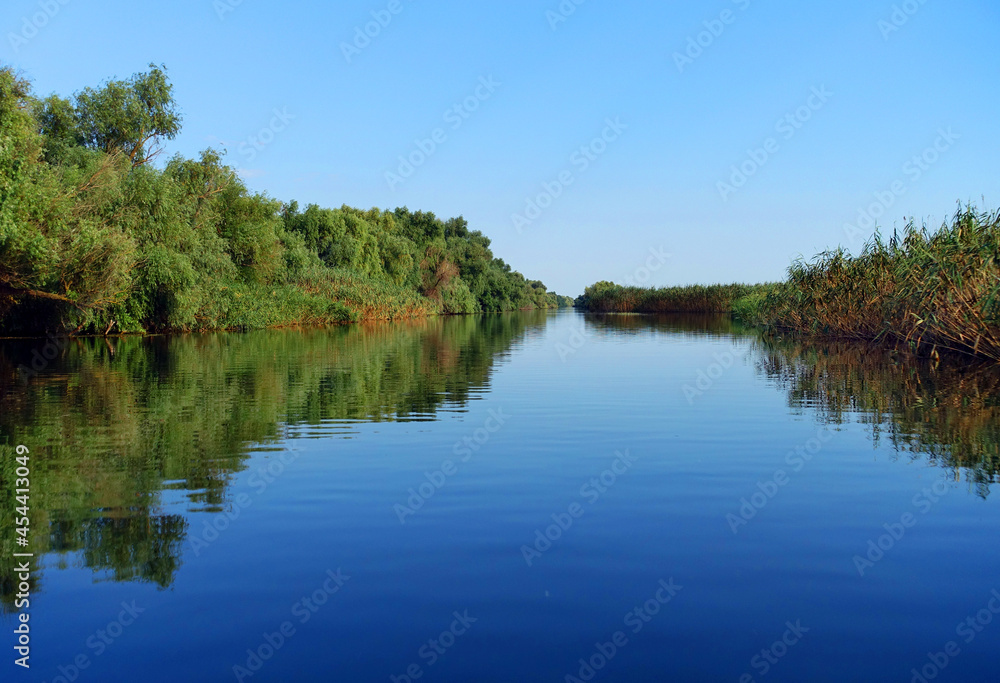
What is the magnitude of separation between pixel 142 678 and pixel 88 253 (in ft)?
97.9

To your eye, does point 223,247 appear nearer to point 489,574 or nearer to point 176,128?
point 176,128

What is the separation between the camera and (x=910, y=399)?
→ 53.1 feet

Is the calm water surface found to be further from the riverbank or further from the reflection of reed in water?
the riverbank

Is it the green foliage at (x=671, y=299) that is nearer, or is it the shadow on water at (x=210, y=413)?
the shadow on water at (x=210, y=413)

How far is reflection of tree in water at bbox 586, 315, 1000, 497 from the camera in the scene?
36.2 ft

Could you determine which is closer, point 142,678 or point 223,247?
point 142,678

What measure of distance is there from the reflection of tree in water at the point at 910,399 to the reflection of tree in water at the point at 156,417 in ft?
24.9

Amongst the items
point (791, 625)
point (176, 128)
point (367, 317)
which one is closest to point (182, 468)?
point (791, 625)

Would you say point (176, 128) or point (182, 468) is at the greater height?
point (176, 128)

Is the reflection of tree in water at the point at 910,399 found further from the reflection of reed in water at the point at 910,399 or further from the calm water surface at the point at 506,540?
the calm water surface at the point at 506,540

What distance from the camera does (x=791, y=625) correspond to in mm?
5203

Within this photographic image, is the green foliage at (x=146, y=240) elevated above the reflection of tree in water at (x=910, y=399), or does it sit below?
above

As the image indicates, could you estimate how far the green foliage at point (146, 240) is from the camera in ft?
89.9

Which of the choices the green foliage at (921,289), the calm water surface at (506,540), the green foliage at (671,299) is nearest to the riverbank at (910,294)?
the green foliage at (921,289)
